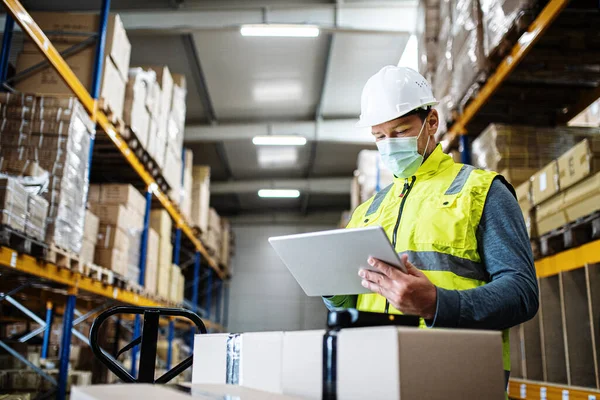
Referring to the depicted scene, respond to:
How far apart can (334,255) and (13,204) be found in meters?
2.88

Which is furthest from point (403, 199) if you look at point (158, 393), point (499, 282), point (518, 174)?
point (518, 174)

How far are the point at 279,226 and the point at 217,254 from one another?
4.57 metres

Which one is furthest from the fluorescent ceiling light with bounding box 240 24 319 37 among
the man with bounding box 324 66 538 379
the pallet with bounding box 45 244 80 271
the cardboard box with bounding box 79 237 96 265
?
the man with bounding box 324 66 538 379

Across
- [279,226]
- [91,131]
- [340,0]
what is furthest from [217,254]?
[91,131]

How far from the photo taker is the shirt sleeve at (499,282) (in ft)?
5.33

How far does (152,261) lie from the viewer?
26.9 feet

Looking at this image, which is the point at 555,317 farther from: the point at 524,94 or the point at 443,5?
the point at 443,5

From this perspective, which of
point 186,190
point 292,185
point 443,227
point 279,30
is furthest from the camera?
point 292,185

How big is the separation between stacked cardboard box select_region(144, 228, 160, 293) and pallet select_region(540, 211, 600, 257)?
5427mm

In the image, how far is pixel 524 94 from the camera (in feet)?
17.0

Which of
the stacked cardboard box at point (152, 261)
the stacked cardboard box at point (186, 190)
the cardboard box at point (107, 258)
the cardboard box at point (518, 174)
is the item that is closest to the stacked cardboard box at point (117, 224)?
the cardboard box at point (107, 258)

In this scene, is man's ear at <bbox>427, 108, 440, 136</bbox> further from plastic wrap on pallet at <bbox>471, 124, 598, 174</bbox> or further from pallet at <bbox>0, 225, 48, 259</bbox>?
pallet at <bbox>0, 225, 48, 259</bbox>

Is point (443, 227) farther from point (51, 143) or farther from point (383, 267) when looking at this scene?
point (51, 143)

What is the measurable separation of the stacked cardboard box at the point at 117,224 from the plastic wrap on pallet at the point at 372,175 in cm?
350
